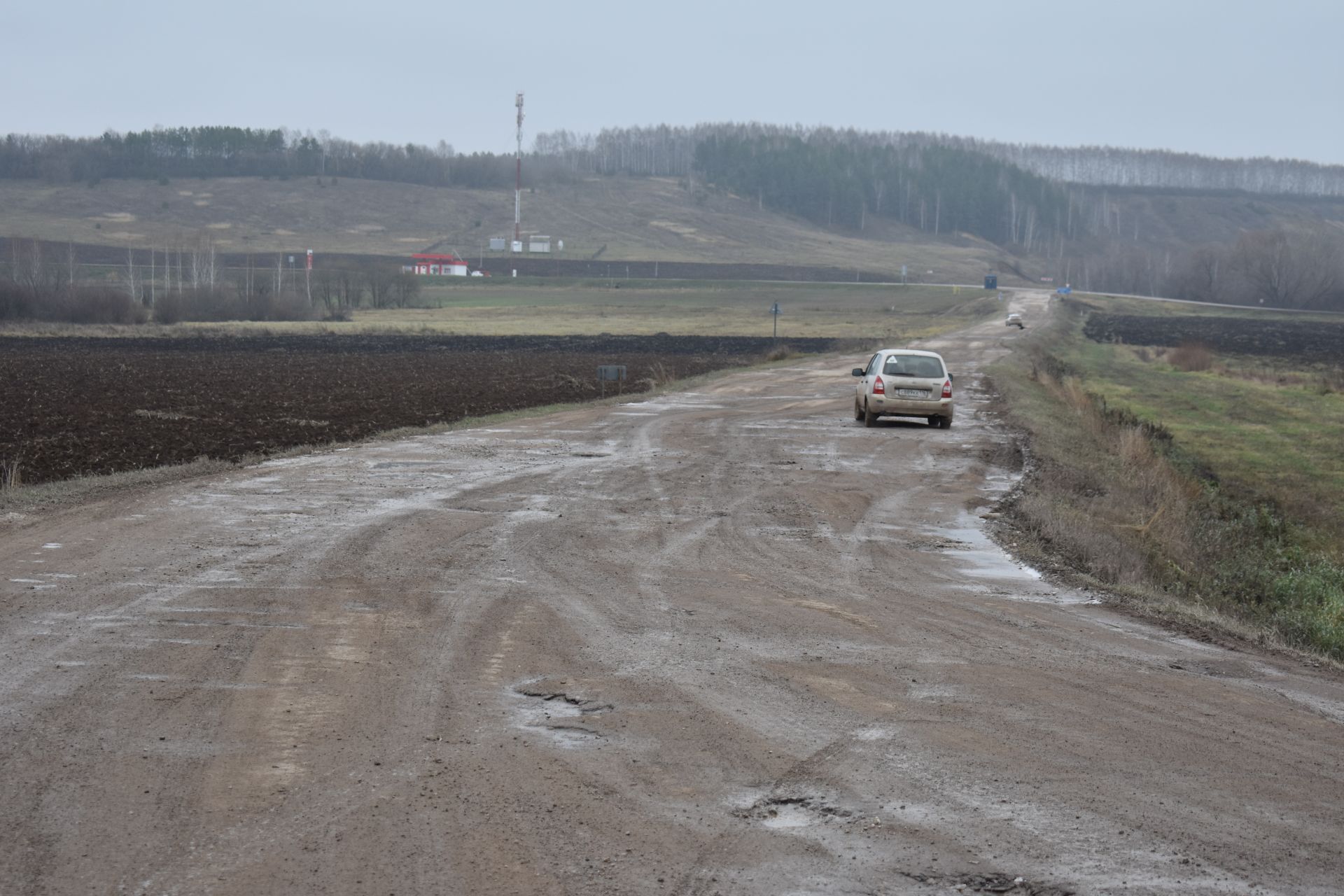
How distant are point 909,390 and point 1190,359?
4023cm

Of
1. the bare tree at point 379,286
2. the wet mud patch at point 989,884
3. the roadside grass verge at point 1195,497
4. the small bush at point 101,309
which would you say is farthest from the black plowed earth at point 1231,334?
the wet mud patch at point 989,884

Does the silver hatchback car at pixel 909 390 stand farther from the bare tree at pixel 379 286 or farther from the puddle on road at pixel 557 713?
the bare tree at pixel 379 286

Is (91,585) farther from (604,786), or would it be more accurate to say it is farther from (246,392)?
(246,392)

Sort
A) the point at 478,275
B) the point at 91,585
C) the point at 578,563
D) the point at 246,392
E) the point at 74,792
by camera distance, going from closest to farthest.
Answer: the point at 74,792 → the point at 91,585 → the point at 578,563 → the point at 246,392 → the point at 478,275

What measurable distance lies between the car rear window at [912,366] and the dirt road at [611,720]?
13.9m

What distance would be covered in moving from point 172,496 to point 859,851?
12641 mm

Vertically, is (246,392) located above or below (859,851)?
below

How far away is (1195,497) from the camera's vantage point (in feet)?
80.9

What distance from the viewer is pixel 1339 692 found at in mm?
8891

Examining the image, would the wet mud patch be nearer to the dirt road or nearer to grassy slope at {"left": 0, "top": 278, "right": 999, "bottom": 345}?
the dirt road

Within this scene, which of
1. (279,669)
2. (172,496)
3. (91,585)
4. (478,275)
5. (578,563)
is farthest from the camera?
(478,275)

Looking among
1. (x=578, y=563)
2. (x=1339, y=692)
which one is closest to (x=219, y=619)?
(x=578, y=563)

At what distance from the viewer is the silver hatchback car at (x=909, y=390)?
2841cm

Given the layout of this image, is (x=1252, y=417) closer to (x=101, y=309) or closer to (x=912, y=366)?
(x=912, y=366)
